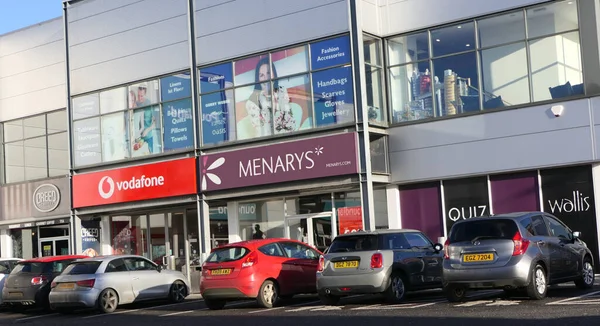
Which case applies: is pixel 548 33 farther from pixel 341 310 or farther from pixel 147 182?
pixel 147 182

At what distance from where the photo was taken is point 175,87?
29359mm

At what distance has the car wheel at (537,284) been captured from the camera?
15.4m

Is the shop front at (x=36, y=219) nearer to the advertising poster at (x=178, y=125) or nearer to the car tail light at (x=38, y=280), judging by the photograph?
the advertising poster at (x=178, y=125)

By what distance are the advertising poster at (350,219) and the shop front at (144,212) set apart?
5.18 metres

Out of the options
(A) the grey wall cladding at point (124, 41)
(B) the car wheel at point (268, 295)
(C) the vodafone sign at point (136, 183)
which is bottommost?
(B) the car wheel at point (268, 295)

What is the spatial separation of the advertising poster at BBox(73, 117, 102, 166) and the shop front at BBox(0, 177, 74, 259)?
151cm

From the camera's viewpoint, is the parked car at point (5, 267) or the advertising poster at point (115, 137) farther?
the advertising poster at point (115, 137)

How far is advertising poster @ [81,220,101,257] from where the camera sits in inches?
1259

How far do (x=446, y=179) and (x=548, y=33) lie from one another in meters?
4.77

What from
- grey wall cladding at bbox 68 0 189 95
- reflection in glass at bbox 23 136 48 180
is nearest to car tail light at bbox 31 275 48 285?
grey wall cladding at bbox 68 0 189 95

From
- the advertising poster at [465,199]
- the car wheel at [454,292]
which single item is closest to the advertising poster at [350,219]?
the advertising poster at [465,199]

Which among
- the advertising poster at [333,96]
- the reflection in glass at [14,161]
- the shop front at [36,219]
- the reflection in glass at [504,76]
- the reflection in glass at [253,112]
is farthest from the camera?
the reflection in glass at [14,161]

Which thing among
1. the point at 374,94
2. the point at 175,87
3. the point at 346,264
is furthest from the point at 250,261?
the point at 175,87

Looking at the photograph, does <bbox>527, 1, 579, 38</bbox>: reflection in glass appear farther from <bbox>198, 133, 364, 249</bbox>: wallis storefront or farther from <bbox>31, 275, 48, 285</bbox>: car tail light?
<bbox>31, 275, 48, 285</bbox>: car tail light
